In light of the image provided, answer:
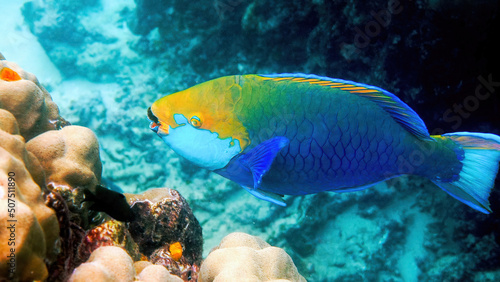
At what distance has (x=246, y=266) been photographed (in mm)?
→ 2301

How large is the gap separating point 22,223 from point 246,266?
62.7 inches

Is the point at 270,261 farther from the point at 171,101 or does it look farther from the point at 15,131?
the point at 15,131

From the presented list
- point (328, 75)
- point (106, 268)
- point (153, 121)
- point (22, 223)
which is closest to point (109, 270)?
point (106, 268)

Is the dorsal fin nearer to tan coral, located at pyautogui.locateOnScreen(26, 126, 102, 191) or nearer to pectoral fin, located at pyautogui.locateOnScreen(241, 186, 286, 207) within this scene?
pectoral fin, located at pyautogui.locateOnScreen(241, 186, 286, 207)

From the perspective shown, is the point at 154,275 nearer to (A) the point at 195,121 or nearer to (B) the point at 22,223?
(B) the point at 22,223

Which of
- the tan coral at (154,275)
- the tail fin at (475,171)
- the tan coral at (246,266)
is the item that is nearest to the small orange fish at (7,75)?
the tan coral at (154,275)

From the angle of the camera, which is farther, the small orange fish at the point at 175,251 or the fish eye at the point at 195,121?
the small orange fish at the point at 175,251

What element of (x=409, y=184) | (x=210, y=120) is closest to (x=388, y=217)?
(x=409, y=184)

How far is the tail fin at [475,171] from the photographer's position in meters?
2.06

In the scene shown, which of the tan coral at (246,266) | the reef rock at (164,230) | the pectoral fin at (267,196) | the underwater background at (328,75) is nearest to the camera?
the pectoral fin at (267,196)

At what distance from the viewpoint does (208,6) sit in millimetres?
6473

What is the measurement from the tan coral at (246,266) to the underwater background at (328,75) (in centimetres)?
307

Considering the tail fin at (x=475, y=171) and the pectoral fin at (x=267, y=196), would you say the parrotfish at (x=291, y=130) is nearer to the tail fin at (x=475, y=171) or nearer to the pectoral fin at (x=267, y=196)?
the pectoral fin at (x=267, y=196)

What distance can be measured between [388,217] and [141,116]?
5984 millimetres
